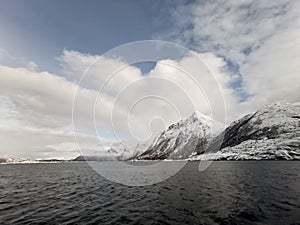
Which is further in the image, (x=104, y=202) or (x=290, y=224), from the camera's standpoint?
(x=104, y=202)

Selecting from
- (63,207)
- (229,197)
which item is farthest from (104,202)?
(229,197)

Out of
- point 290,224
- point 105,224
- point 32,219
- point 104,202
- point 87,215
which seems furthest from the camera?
point 104,202

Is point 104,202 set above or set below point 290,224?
above

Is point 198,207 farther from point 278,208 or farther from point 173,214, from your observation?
point 278,208

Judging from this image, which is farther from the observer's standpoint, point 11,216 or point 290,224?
point 11,216

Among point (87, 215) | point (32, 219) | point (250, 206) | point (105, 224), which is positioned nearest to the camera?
point (105, 224)

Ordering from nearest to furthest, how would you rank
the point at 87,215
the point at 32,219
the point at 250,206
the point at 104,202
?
the point at 32,219
the point at 87,215
the point at 250,206
the point at 104,202

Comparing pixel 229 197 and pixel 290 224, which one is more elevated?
pixel 229 197

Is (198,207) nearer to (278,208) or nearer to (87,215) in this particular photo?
(278,208)

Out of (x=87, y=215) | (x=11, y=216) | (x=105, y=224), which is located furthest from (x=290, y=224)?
(x=11, y=216)
